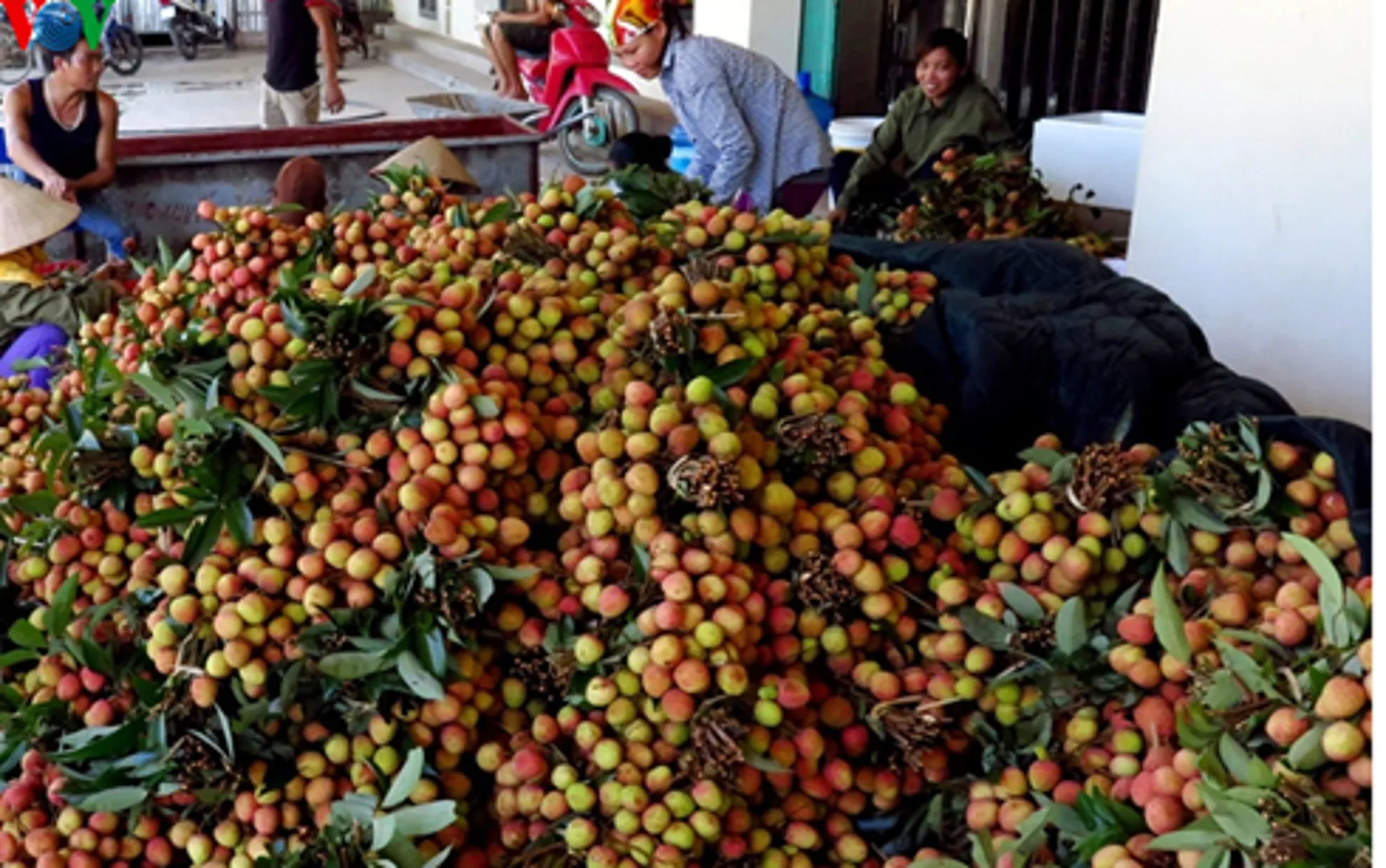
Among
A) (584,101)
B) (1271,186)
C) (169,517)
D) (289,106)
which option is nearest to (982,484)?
(169,517)

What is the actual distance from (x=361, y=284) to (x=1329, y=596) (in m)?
0.97

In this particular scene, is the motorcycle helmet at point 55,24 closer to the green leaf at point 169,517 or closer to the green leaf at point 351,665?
the green leaf at point 169,517

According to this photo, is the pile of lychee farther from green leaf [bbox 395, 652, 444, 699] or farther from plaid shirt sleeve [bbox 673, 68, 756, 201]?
plaid shirt sleeve [bbox 673, 68, 756, 201]

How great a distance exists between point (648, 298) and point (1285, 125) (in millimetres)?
1496

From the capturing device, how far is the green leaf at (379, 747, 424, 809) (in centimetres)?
117

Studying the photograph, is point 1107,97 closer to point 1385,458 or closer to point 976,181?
point 976,181

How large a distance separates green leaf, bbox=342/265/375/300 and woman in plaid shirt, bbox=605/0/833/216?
2.28 metres

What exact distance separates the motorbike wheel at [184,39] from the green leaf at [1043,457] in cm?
1440

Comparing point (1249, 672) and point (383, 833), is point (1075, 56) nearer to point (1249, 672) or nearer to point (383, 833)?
point (1249, 672)

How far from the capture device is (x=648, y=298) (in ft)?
4.54

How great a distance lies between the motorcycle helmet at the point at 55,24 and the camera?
4309 millimetres

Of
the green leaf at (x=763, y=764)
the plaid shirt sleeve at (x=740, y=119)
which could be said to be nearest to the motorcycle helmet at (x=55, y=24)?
the plaid shirt sleeve at (x=740, y=119)

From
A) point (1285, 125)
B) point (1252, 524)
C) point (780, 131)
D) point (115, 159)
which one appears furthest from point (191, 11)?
point (1252, 524)

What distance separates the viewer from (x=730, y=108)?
12.6 ft
